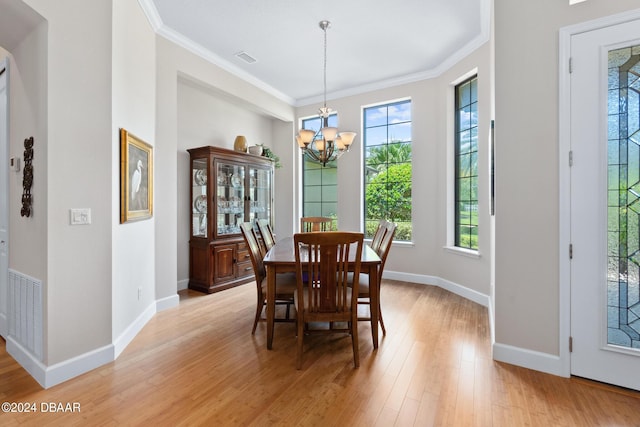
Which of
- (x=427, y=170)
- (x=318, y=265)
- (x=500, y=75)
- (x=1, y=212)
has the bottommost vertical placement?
(x=318, y=265)

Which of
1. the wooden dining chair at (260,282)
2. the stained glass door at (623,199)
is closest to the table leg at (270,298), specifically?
the wooden dining chair at (260,282)

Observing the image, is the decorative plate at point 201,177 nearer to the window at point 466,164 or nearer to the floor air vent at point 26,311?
the floor air vent at point 26,311

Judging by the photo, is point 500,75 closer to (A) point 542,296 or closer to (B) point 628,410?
(A) point 542,296

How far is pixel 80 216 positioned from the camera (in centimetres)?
211

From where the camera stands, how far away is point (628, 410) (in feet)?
5.57

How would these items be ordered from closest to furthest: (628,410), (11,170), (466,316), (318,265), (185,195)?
(628,410)
(318,265)
(11,170)
(466,316)
(185,195)

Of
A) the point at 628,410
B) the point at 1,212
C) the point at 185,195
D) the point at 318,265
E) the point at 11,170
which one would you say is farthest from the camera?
the point at 185,195

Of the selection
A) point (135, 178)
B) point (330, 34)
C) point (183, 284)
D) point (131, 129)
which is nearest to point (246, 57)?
point (330, 34)

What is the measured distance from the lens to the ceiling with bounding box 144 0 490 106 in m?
2.96

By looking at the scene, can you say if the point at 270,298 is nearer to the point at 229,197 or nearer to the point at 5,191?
the point at 229,197

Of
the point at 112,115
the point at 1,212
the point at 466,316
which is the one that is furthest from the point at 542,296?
the point at 1,212

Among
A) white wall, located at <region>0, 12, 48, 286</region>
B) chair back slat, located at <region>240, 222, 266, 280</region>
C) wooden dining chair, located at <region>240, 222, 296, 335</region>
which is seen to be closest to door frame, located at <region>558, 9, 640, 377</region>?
wooden dining chair, located at <region>240, 222, 296, 335</region>

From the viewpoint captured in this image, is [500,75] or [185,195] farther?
[185,195]

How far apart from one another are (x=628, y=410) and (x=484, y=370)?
0.73m
